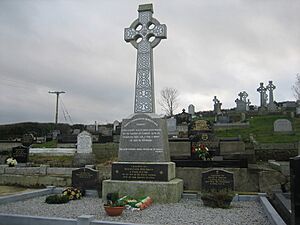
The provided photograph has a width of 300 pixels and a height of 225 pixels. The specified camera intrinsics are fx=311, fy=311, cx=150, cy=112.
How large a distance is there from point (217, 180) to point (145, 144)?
2496 mm

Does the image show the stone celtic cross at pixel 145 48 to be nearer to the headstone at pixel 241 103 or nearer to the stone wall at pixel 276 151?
the stone wall at pixel 276 151

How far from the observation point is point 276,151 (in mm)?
16844

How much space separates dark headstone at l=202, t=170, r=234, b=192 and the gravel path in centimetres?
59

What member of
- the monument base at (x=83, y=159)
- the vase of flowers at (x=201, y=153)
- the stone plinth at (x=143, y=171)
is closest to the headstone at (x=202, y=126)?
the vase of flowers at (x=201, y=153)

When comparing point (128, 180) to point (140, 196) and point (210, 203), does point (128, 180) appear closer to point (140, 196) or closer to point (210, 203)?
point (140, 196)

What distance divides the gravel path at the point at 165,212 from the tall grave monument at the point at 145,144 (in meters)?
0.61

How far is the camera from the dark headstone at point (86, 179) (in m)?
10.7

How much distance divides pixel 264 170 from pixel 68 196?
22.9ft

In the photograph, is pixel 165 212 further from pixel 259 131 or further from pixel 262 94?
pixel 262 94

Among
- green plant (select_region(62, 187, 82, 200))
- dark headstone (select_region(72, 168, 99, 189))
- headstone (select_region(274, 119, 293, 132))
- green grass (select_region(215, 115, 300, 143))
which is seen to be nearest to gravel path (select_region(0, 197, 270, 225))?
green plant (select_region(62, 187, 82, 200))

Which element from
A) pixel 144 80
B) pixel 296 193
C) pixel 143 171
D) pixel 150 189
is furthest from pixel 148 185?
pixel 296 193

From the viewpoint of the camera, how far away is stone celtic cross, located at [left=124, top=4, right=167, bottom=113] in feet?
33.6

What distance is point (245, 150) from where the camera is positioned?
17016 mm

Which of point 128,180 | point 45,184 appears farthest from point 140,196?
point 45,184
